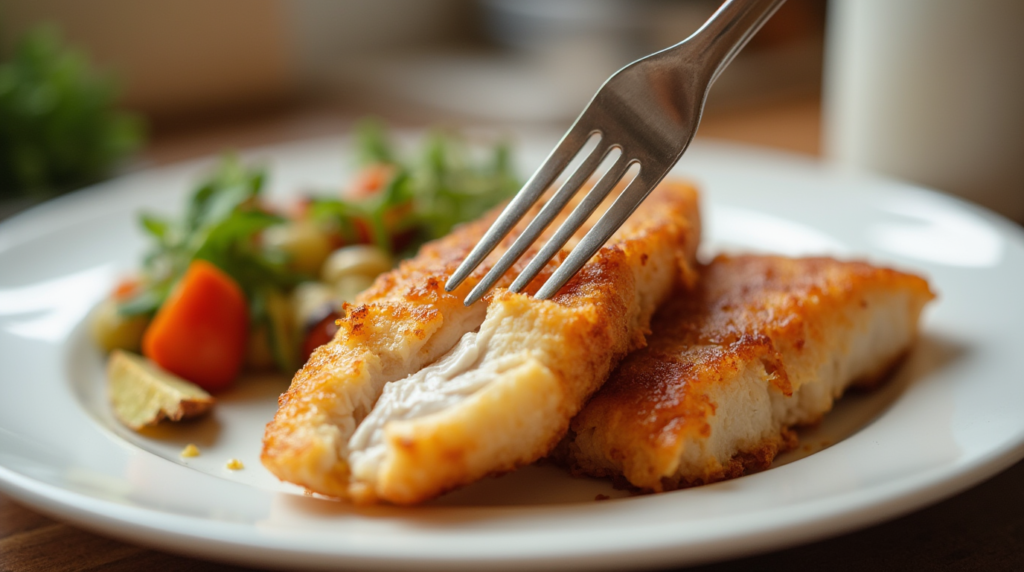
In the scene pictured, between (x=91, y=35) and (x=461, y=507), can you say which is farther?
(x=91, y=35)

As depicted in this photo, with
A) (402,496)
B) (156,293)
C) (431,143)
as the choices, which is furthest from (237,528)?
(431,143)

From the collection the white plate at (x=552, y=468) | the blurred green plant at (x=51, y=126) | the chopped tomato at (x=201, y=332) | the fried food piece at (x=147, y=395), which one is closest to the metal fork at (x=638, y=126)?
the white plate at (x=552, y=468)

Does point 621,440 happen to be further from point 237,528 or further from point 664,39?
point 664,39

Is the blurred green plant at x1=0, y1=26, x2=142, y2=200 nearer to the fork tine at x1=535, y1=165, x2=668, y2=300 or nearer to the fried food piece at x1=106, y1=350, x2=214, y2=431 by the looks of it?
the fried food piece at x1=106, y1=350, x2=214, y2=431

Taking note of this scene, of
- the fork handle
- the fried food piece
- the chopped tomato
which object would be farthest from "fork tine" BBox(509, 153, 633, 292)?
the chopped tomato

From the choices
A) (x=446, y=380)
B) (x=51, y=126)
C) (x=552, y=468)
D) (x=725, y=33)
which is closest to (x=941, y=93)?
(x=725, y=33)

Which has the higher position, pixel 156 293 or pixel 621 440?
pixel 621 440

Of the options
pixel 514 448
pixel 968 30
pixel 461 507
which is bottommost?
pixel 461 507
